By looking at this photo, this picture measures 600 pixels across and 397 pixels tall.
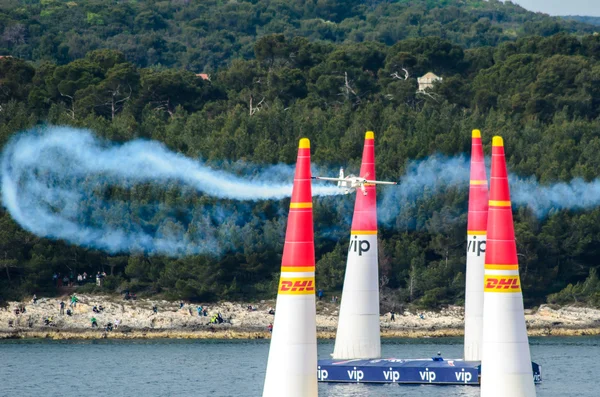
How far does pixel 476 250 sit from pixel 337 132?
49527 mm

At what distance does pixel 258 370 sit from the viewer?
60.0 metres

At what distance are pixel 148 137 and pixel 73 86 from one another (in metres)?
17.1

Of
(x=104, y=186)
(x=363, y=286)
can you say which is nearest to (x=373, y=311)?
(x=363, y=286)

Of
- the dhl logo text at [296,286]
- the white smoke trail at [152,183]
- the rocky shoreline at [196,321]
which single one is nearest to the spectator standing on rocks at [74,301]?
the rocky shoreline at [196,321]

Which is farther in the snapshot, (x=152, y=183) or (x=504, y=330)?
(x=152, y=183)

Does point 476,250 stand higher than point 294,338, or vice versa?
point 476,250

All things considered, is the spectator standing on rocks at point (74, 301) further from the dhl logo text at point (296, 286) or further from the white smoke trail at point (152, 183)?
the dhl logo text at point (296, 286)

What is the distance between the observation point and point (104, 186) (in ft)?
273

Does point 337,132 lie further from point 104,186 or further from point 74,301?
point 74,301

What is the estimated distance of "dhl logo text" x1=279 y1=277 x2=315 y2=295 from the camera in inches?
945

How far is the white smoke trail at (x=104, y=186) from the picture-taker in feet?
263

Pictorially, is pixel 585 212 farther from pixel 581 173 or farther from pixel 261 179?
pixel 261 179

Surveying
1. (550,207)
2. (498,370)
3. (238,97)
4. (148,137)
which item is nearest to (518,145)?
(550,207)

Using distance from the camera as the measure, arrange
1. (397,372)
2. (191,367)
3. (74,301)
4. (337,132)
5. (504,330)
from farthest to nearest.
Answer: (337,132), (74,301), (191,367), (397,372), (504,330)
